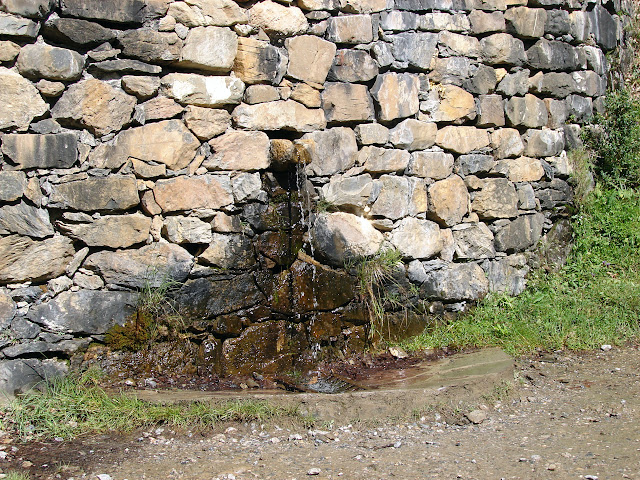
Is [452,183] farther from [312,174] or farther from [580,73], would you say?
[580,73]

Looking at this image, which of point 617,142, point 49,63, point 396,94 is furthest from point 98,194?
point 617,142

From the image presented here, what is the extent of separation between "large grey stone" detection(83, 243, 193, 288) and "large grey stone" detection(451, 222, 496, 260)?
2.10m

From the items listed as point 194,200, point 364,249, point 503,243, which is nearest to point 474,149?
point 503,243

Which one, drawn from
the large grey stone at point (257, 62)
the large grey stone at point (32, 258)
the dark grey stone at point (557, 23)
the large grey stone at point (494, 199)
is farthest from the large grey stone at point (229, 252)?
the dark grey stone at point (557, 23)

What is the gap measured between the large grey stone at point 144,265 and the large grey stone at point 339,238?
36.7 inches

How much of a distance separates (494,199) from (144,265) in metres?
2.76

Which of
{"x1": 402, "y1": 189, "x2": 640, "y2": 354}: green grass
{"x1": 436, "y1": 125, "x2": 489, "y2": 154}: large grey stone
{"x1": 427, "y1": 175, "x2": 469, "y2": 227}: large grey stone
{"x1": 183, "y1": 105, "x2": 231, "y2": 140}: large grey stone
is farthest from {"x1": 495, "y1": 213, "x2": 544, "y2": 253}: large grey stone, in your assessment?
{"x1": 183, "y1": 105, "x2": 231, "y2": 140}: large grey stone

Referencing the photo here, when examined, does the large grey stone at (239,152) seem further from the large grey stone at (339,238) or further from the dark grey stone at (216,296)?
the dark grey stone at (216,296)

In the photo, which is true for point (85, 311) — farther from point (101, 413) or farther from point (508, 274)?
point (508, 274)

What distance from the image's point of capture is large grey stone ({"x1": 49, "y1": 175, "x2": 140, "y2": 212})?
3.55 m

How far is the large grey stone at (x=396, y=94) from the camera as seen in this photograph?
441cm

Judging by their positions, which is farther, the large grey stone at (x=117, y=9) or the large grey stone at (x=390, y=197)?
the large grey stone at (x=390, y=197)

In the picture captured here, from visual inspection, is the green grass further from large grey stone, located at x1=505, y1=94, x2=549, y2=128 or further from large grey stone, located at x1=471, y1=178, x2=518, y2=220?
large grey stone, located at x1=505, y1=94, x2=549, y2=128

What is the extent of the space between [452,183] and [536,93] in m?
1.17
